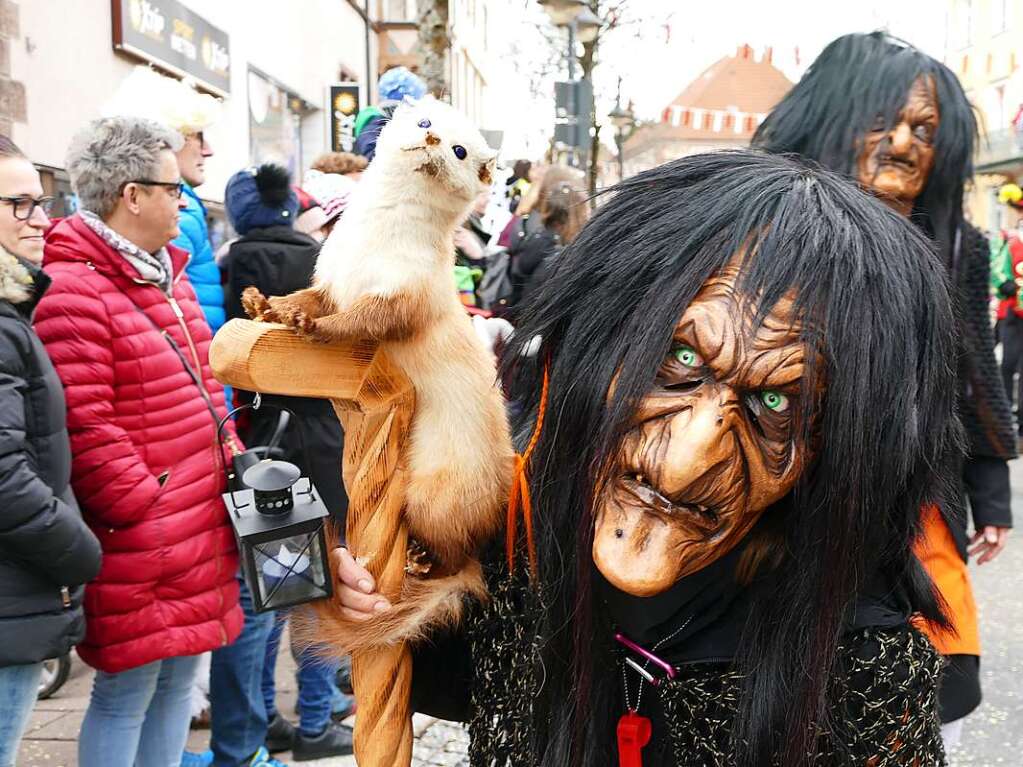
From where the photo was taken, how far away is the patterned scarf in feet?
8.02

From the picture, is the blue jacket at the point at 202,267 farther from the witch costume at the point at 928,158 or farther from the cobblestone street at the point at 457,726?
the witch costume at the point at 928,158

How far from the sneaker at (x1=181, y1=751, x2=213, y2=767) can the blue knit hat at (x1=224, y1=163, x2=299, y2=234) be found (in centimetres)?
170

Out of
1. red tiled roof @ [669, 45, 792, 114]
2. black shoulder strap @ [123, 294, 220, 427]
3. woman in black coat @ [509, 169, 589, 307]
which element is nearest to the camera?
black shoulder strap @ [123, 294, 220, 427]

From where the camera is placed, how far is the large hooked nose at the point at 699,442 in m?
0.98

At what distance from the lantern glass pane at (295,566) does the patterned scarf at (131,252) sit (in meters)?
1.41

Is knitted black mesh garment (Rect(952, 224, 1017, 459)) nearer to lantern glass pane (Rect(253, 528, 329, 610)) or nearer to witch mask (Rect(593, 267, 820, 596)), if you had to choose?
witch mask (Rect(593, 267, 820, 596))

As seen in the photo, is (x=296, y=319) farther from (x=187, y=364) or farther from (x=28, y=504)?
(x=187, y=364)

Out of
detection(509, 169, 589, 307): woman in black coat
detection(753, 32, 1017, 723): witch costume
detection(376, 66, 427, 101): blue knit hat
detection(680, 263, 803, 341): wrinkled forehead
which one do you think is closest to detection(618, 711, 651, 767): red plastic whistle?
detection(680, 263, 803, 341): wrinkled forehead

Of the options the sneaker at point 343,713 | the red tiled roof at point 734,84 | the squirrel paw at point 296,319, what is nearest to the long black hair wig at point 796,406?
the squirrel paw at point 296,319

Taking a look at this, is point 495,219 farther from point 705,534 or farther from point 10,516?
point 705,534

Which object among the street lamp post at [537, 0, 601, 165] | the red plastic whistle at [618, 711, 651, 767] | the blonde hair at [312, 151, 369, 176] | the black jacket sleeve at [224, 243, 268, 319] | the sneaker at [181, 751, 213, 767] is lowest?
the sneaker at [181, 751, 213, 767]

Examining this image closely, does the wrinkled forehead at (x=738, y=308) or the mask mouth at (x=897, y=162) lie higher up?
the mask mouth at (x=897, y=162)

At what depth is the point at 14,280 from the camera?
6.99ft

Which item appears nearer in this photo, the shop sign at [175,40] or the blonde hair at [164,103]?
the blonde hair at [164,103]
